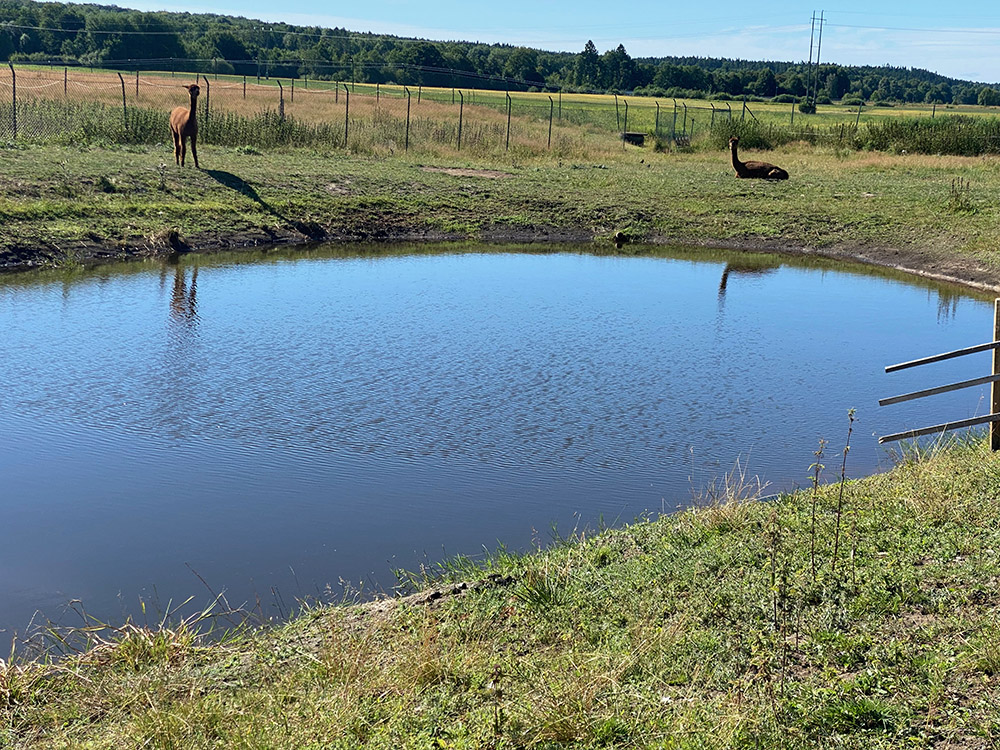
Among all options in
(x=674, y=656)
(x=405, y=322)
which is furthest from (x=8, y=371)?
(x=674, y=656)

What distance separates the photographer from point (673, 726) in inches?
169

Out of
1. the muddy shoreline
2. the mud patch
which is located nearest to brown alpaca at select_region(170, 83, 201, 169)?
the muddy shoreline

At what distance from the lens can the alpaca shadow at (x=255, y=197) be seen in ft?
70.9

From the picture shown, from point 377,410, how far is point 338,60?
308ft

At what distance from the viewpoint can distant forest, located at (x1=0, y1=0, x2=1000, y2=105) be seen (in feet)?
244

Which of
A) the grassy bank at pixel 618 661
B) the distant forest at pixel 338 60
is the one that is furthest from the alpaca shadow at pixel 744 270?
the distant forest at pixel 338 60

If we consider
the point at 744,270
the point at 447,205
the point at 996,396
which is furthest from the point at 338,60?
the point at 996,396

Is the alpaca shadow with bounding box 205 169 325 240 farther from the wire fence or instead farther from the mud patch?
the mud patch

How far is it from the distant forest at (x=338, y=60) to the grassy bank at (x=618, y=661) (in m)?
55.1

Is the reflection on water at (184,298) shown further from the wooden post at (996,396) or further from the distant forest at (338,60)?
the distant forest at (338,60)

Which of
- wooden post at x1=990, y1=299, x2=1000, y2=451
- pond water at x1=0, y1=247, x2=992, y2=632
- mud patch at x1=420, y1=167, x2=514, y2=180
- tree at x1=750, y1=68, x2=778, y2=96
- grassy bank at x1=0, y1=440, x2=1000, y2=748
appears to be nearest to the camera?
grassy bank at x1=0, y1=440, x2=1000, y2=748

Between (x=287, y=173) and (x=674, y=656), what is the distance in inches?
808

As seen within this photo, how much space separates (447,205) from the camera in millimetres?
24062

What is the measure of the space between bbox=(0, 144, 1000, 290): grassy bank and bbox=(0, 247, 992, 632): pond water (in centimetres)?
206
